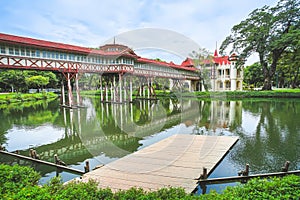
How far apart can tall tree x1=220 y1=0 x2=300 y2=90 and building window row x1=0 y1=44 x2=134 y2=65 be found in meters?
19.2

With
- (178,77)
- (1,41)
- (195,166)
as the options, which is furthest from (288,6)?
(1,41)

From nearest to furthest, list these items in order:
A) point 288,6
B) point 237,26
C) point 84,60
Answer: point 84,60 < point 288,6 < point 237,26

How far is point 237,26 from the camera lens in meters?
33.8

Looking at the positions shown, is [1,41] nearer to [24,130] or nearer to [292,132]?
[24,130]

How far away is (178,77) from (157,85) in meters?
9.00

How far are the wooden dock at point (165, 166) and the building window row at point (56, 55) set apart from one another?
15.9 meters

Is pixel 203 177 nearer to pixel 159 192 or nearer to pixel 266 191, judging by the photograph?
pixel 266 191

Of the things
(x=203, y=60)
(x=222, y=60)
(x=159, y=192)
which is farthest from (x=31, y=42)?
(x=222, y=60)

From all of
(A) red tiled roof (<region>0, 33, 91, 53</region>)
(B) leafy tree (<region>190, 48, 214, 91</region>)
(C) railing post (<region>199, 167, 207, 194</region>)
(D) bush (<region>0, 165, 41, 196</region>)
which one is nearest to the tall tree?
(B) leafy tree (<region>190, 48, 214, 91</region>)

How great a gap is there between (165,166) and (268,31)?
105 ft

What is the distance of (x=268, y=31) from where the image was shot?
1190 inches

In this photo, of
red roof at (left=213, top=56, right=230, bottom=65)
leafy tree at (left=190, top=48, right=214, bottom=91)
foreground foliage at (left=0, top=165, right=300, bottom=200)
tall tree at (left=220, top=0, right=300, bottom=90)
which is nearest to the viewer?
foreground foliage at (left=0, top=165, right=300, bottom=200)

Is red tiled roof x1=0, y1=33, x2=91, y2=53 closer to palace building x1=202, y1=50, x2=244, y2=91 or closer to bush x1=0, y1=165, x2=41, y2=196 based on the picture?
bush x1=0, y1=165, x2=41, y2=196

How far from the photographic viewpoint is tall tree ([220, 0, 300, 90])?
94.1ft
